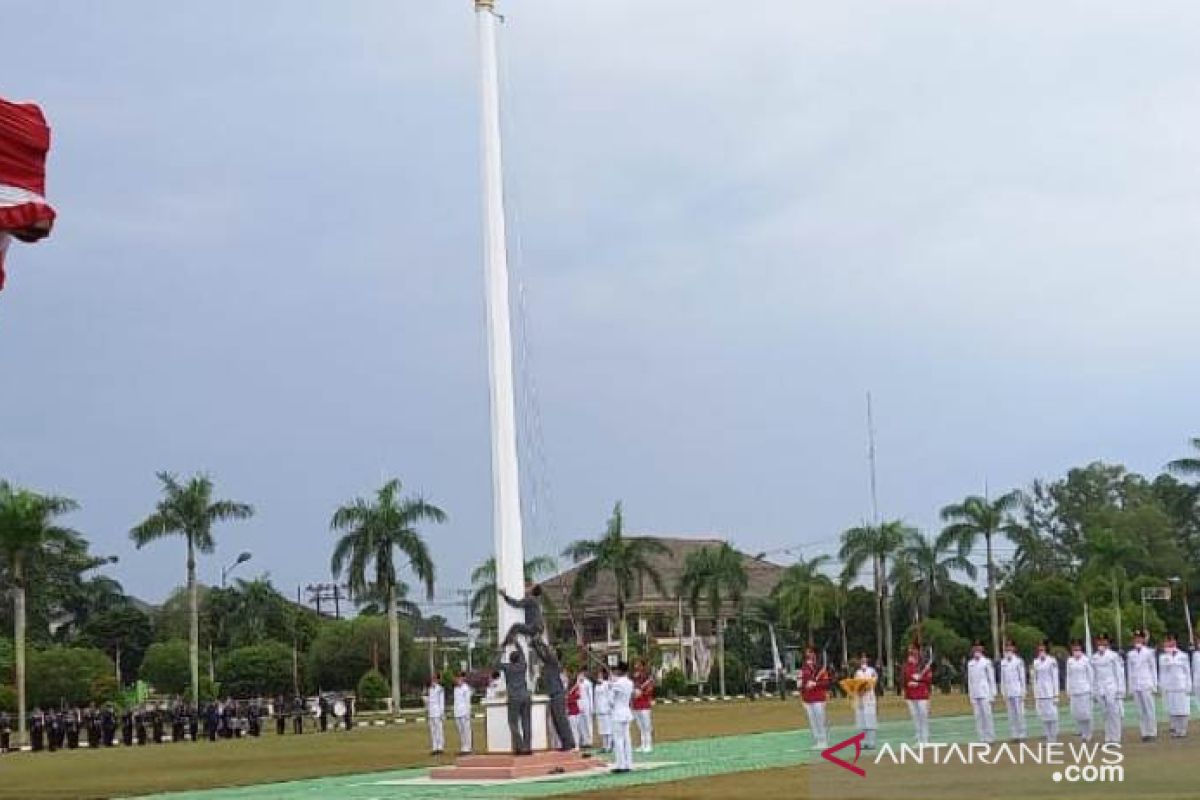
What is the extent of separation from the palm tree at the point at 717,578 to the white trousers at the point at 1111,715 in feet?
135

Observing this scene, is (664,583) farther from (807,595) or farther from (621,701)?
(621,701)

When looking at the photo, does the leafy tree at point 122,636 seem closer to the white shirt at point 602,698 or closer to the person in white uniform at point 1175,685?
the white shirt at point 602,698

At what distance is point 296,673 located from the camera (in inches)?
2574

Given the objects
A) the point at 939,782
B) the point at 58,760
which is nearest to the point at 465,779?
the point at 939,782

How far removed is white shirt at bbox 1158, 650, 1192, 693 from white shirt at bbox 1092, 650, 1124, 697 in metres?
0.78

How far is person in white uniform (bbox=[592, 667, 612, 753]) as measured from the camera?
22984 millimetres

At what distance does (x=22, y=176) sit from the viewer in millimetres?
10609

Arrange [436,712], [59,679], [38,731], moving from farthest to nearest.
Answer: [59,679]
[38,731]
[436,712]

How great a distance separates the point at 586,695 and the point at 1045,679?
8471 mm

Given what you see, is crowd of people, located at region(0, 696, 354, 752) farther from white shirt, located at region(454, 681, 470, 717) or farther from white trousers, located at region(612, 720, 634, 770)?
white trousers, located at region(612, 720, 634, 770)

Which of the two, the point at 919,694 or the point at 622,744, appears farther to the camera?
the point at 919,694

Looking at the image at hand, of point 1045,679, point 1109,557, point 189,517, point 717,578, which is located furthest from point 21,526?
point 1109,557

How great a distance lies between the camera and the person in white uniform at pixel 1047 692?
22.9m

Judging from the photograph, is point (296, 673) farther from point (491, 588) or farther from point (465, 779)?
point (465, 779)
